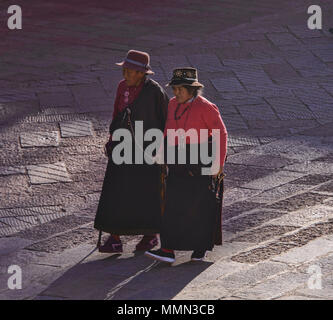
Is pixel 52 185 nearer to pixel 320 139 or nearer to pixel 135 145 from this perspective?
pixel 135 145

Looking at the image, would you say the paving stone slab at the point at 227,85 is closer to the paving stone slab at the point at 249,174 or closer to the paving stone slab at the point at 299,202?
the paving stone slab at the point at 249,174

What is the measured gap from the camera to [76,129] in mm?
10320

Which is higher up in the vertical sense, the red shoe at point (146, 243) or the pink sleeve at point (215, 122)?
the pink sleeve at point (215, 122)

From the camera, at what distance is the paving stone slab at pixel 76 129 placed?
10.2 metres

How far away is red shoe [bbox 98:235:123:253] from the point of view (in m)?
6.70

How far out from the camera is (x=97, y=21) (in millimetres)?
15984

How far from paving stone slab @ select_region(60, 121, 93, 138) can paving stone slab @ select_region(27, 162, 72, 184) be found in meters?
0.91

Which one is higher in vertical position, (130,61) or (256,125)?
(130,61)

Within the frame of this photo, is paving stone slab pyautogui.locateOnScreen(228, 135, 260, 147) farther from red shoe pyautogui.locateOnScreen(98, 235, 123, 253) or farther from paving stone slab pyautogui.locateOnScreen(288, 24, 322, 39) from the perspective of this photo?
paving stone slab pyautogui.locateOnScreen(288, 24, 322, 39)

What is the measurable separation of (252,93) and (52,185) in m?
3.76

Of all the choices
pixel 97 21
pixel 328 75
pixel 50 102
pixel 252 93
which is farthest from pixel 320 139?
pixel 97 21

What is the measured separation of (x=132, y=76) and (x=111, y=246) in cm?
130

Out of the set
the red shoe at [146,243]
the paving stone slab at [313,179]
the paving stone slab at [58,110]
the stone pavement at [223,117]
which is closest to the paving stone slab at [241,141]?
the stone pavement at [223,117]

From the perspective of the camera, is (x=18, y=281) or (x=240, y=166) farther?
(x=240, y=166)
